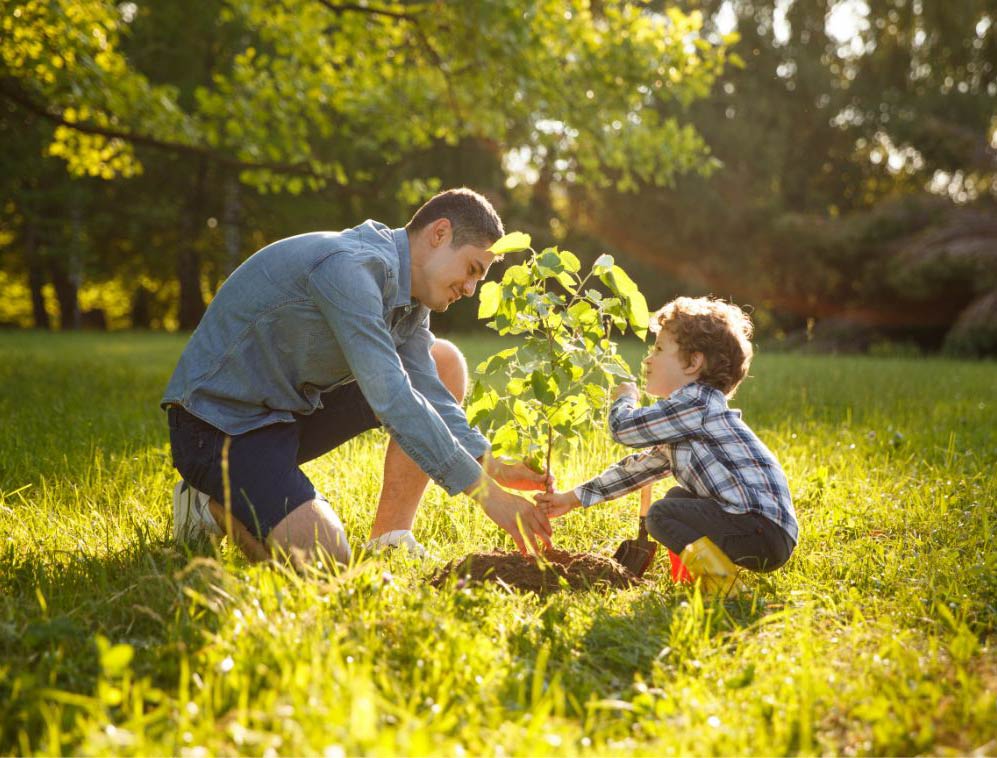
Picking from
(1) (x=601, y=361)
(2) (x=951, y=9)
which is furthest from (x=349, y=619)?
(2) (x=951, y=9)

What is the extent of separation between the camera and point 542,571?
278 cm

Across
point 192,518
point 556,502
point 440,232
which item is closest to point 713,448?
point 556,502

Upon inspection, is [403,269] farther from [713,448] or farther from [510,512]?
[713,448]

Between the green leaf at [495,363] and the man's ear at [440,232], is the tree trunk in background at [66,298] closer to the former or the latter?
the man's ear at [440,232]

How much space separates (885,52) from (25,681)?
22220 millimetres

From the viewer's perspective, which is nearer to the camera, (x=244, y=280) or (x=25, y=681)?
(x=25, y=681)

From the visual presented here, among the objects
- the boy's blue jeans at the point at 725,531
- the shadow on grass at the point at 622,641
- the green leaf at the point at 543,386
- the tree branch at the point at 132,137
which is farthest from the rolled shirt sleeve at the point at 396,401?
the tree branch at the point at 132,137

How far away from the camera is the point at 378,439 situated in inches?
203

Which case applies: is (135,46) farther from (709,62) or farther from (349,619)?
(349,619)

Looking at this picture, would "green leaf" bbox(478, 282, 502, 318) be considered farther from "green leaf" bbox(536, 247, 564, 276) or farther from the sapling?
"green leaf" bbox(536, 247, 564, 276)

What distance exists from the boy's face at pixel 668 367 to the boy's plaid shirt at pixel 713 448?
2.9 inches

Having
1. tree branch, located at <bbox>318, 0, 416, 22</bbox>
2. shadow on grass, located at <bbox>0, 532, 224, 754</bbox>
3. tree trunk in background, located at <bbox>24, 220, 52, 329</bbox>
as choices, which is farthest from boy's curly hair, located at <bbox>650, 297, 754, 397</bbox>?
tree trunk in background, located at <bbox>24, 220, 52, 329</bbox>

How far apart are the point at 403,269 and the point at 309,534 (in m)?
1.07

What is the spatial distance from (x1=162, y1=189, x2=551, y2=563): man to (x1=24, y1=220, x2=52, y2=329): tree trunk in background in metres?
23.6
